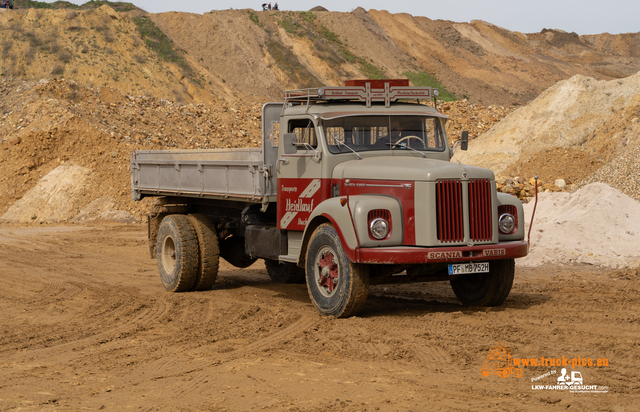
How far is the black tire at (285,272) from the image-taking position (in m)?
12.1

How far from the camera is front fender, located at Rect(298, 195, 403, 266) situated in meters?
7.84

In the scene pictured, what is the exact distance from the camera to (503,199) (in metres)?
8.78

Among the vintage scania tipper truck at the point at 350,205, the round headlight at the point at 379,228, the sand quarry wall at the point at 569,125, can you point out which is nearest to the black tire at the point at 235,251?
the vintage scania tipper truck at the point at 350,205

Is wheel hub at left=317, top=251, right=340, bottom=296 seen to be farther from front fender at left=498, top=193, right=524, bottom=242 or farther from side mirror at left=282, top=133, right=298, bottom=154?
front fender at left=498, top=193, right=524, bottom=242

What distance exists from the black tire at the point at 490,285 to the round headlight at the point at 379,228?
190 cm

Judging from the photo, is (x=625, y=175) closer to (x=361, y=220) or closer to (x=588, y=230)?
(x=588, y=230)

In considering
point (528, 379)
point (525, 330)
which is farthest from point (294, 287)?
point (528, 379)

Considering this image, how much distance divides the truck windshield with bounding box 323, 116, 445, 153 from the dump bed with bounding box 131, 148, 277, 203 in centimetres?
120

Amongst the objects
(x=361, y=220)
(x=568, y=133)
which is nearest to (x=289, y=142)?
(x=361, y=220)

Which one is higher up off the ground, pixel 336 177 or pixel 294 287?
pixel 336 177

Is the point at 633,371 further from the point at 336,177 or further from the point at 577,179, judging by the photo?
the point at 577,179

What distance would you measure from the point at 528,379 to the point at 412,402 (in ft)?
3.91

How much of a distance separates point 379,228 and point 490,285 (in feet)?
6.81

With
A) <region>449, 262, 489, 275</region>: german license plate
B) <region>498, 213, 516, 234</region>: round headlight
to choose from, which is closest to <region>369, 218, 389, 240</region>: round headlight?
<region>449, 262, 489, 275</region>: german license plate
